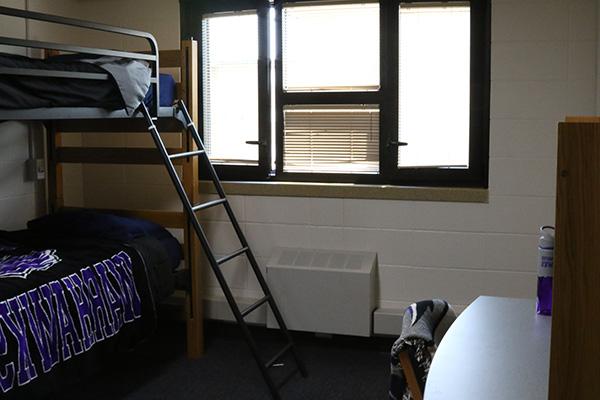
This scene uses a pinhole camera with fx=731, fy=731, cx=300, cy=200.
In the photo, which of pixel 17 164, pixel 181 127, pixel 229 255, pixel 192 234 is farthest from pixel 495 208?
pixel 17 164

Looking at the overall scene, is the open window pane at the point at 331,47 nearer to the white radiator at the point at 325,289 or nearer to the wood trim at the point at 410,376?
the white radiator at the point at 325,289

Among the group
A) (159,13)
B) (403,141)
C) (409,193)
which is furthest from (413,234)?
(159,13)

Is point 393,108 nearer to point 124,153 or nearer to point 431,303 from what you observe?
point 124,153

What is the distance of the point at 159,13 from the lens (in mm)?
4262

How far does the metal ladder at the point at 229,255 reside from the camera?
11.2 ft

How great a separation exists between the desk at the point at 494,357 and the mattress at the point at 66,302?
1.68 m

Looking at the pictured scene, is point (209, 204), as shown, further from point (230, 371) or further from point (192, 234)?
point (230, 371)

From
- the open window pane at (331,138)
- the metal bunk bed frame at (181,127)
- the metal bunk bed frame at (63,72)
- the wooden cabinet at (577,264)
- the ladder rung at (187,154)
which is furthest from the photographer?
the open window pane at (331,138)

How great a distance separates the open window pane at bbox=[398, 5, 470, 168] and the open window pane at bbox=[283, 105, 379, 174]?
20 cm

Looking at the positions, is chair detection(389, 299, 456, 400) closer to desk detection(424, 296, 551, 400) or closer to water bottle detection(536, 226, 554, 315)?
desk detection(424, 296, 551, 400)

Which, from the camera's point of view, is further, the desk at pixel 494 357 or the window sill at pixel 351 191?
the window sill at pixel 351 191

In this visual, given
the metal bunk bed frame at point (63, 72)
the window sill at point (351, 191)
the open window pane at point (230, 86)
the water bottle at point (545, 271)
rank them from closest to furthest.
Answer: the water bottle at point (545, 271) → the metal bunk bed frame at point (63, 72) → the window sill at point (351, 191) → the open window pane at point (230, 86)

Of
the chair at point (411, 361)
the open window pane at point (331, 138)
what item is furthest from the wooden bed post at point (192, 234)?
the chair at point (411, 361)

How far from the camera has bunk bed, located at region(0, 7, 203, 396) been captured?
276 centimetres
